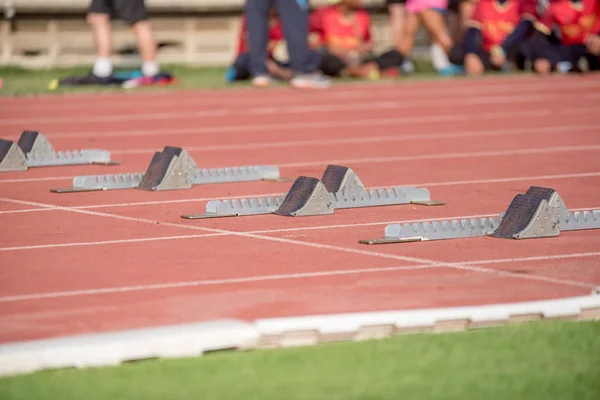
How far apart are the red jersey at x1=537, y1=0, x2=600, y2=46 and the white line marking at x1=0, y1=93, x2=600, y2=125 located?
2.70 metres

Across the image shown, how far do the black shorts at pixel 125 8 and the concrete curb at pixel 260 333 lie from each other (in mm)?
8982

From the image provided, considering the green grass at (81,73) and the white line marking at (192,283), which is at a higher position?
the white line marking at (192,283)

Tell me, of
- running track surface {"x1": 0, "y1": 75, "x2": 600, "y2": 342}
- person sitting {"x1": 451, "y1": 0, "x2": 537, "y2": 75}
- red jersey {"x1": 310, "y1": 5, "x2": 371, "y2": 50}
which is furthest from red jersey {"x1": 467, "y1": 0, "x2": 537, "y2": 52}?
running track surface {"x1": 0, "y1": 75, "x2": 600, "y2": 342}

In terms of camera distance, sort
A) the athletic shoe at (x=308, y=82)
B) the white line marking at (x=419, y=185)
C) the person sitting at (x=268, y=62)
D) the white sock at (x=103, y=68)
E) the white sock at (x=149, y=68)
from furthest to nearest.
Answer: the person sitting at (x=268, y=62)
the white sock at (x=149, y=68)
the athletic shoe at (x=308, y=82)
the white sock at (x=103, y=68)
the white line marking at (x=419, y=185)

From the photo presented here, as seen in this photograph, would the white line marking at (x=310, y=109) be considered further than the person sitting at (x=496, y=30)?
No

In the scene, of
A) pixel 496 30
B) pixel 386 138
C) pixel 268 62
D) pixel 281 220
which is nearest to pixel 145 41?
pixel 268 62

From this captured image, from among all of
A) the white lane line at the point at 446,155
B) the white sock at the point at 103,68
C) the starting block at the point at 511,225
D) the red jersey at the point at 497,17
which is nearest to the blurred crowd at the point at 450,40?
the red jersey at the point at 497,17

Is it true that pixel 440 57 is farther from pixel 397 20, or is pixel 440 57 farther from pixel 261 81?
pixel 261 81

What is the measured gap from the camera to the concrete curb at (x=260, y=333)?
3477 millimetres

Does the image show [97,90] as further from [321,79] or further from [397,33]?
[397,33]

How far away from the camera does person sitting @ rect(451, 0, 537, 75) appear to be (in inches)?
558

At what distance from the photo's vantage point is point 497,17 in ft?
47.2

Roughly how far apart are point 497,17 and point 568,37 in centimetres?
81

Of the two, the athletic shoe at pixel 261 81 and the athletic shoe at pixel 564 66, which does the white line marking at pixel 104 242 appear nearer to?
the athletic shoe at pixel 261 81
